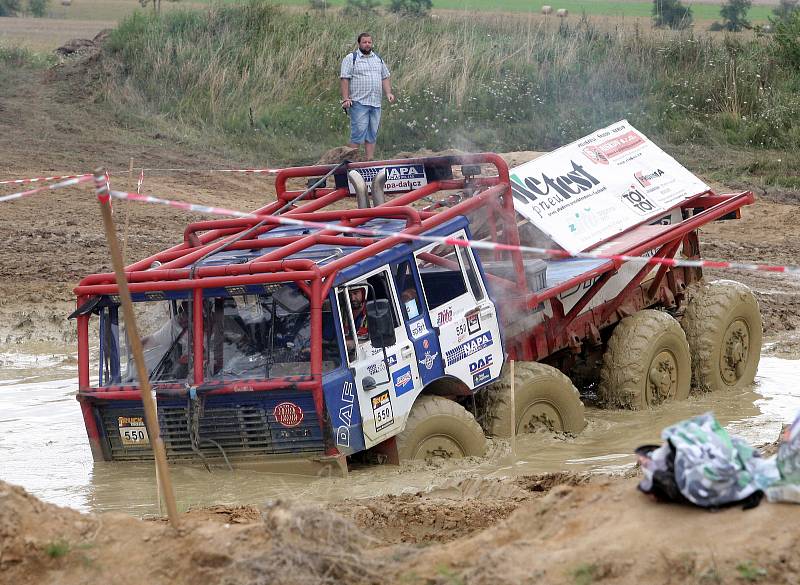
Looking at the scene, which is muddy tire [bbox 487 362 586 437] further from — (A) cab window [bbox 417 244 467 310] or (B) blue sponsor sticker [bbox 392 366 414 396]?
(B) blue sponsor sticker [bbox 392 366 414 396]

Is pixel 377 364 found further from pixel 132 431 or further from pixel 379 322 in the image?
pixel 132 431

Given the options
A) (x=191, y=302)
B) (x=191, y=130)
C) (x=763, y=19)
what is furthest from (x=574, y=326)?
(x=763, y=19)

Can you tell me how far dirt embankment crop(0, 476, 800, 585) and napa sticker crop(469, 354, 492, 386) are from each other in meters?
3.41

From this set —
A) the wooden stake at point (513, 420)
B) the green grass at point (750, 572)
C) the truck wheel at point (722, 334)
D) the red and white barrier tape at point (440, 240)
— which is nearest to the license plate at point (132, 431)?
the red and white barrier tape at point (440, 240)

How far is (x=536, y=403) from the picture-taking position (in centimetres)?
1030

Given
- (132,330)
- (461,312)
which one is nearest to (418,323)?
(461,312)

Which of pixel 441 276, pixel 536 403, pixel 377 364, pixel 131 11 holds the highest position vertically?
pixel 131 11

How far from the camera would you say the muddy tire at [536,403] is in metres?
10.1

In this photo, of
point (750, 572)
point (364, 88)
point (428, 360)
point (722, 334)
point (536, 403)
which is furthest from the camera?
point (364, 88)

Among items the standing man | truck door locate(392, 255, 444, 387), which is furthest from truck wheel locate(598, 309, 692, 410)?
the standing man

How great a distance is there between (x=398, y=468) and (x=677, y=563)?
4.11m

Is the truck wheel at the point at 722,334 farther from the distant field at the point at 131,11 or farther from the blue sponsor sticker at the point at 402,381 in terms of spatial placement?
the distant field at the point at 131,11

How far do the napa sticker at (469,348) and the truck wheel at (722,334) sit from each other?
2.98 meters

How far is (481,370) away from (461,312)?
1.57ft
